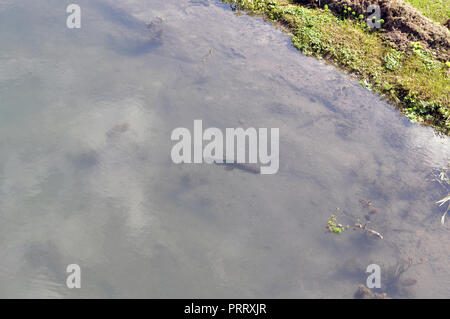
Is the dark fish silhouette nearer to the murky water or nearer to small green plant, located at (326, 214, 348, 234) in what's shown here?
the murky water

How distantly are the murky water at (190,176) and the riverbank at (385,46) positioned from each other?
57 cm

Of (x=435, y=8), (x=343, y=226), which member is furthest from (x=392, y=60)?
(x=343, y=226)

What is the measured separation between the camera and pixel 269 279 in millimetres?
5457

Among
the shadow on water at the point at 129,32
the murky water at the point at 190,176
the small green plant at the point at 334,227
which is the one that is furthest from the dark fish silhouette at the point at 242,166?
the shadow on water at the point at 129,32

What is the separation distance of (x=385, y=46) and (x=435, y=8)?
352 cm

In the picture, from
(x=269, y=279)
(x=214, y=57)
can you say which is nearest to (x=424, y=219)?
(x=269, y=279)

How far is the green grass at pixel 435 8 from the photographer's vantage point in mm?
10977

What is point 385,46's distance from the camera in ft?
32.9

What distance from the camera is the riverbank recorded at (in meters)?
8.57

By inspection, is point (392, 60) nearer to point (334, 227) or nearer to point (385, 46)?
point (385, 46)

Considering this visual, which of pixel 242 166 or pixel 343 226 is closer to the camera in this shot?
pixel 343 226

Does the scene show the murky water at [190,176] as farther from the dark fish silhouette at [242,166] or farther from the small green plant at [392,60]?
the small green plant at [392,60]

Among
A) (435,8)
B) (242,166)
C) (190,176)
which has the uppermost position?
(435,8)
